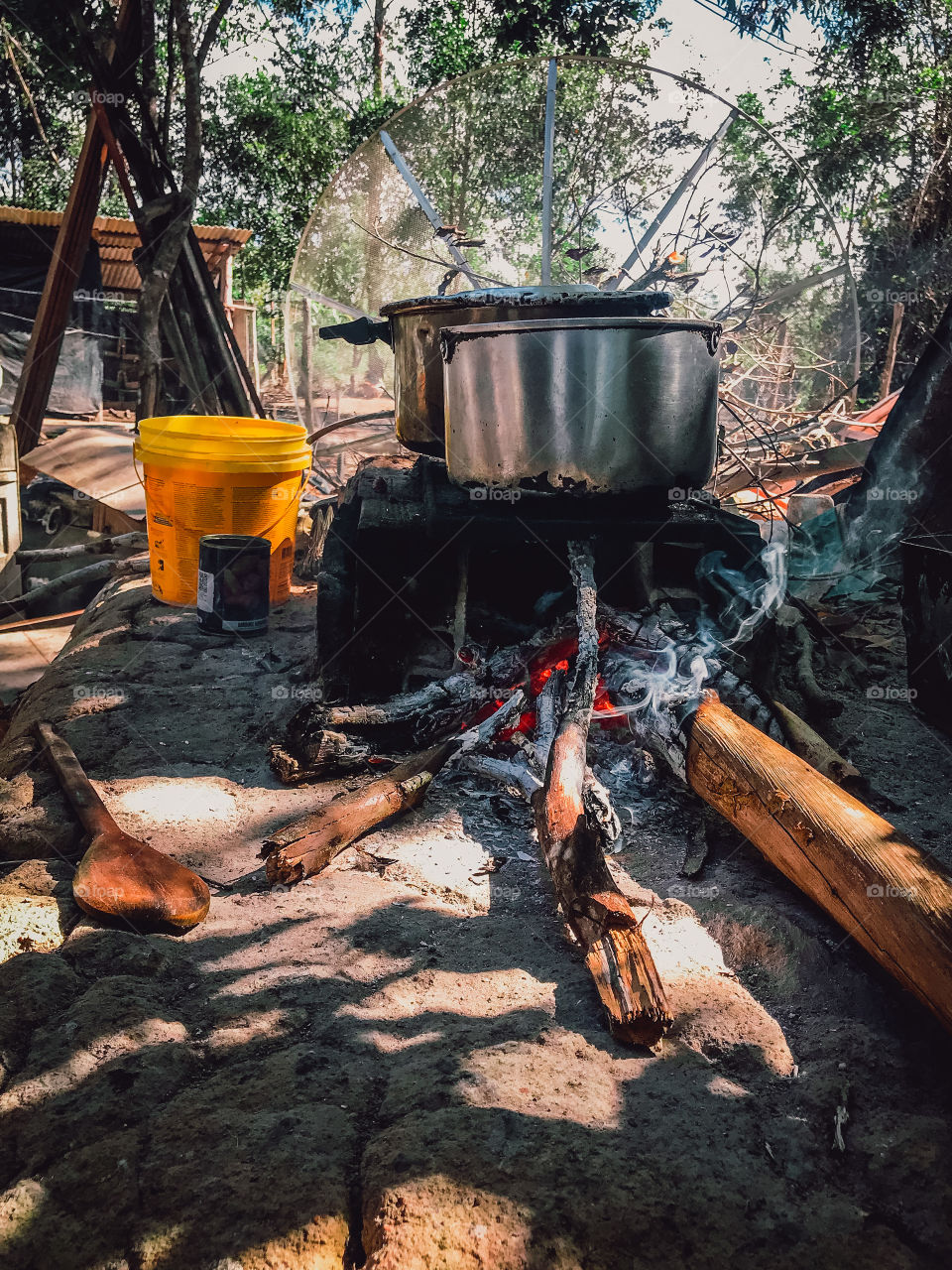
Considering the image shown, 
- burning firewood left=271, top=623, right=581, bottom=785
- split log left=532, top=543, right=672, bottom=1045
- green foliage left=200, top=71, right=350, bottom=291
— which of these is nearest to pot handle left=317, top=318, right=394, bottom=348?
burning firewood left=271, top=623, right=581, bottom=785

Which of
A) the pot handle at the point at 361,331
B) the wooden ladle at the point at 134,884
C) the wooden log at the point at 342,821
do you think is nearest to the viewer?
the wooden ladle at the point at 134,884

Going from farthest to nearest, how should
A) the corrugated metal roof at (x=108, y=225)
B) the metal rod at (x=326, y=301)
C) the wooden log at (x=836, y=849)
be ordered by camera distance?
the corrugated metal roof at (x=108, y=225)
the metal rod at (x=326, y=301)
the wooden log at (x=836, y=849)

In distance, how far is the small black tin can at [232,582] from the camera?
4102 millimetres

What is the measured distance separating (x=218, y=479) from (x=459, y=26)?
14230 millimetres

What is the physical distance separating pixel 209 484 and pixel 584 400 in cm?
215

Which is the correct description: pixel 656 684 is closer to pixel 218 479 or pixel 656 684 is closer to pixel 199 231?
pixel 218 479

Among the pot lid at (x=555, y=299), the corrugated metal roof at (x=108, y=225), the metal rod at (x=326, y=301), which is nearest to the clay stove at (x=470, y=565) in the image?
the pot lid at (x=555, y=299)

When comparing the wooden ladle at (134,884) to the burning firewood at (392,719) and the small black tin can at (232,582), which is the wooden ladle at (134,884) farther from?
the small black tin can at (232,582)

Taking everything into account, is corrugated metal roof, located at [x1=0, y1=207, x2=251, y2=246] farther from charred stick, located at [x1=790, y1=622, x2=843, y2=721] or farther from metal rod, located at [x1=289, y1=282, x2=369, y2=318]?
charred stick, located at [x1=790, y1=622, x2=843, y2=721]

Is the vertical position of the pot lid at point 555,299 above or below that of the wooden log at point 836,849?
above

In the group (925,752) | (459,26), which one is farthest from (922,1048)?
(459,26)

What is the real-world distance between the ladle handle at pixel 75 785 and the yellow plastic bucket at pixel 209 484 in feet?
5.07

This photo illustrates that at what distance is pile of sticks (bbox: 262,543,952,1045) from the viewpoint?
1673 millimetres

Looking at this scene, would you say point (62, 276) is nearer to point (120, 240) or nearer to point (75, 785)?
point (75, 785)
